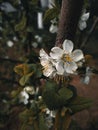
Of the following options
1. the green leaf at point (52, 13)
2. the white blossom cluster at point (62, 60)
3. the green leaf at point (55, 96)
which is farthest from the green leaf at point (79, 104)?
the green leaf at point (52, 13)

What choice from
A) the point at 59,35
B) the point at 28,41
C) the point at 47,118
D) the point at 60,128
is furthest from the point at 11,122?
the point at 59,35

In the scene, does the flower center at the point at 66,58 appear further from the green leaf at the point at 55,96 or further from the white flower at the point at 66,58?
the green leaf at the point at 55,96

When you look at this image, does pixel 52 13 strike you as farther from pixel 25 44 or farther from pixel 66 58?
pixel 25 44

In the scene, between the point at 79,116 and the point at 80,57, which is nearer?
the point at 80,57

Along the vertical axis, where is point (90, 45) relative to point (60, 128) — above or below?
above

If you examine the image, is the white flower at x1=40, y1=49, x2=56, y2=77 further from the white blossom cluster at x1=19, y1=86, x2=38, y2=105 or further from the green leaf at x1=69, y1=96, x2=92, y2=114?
the white blossom cluster at x1=19, y1=86, x2=38, y2=105

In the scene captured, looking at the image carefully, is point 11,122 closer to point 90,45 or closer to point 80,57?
point 90,45

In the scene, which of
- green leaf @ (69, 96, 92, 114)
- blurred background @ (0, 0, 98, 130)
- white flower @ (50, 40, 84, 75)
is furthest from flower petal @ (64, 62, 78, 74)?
blurred background @ (0, 0, 98, 130)
